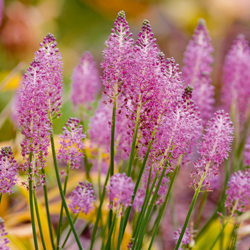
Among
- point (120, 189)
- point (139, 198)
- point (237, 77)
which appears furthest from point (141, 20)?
point (120, 189)

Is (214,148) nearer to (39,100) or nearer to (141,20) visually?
(39,100)

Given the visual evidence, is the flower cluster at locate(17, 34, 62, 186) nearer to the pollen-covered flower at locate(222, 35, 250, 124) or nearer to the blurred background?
the pollen-covered flower at locate(222, 35, 250, 124)

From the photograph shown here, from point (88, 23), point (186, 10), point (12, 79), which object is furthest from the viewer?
point (88, 23)

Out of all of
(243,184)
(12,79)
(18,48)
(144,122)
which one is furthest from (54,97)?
(18,48)

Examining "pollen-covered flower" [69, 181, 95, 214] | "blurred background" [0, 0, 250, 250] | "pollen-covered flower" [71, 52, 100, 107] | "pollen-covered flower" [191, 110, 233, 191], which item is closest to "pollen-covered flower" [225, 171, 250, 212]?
"pollen-covered flower" [191, 110, 233, 191]

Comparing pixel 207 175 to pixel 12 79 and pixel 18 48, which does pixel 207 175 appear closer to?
pixel 12 79

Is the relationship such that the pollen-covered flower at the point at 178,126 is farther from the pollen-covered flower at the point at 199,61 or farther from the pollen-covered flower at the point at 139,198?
the pollen-covered flower at the point at 199,61
